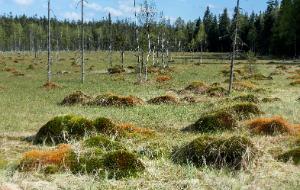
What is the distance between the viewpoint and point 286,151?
13359 millimetres

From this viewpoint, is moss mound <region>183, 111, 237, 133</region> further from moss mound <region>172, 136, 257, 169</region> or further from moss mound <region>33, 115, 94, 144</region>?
moss mound <region>172, 136, 257, 169</region>

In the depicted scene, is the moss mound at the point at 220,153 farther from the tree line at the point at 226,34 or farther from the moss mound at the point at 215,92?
the tree line at the point at 226,34

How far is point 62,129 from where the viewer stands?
17688 mm

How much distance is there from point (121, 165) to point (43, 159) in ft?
6.61

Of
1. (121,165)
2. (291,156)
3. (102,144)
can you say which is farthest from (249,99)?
(121,165)

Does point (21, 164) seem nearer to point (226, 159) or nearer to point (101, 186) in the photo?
point (101, 186)

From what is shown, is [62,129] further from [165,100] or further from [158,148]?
[165,100]

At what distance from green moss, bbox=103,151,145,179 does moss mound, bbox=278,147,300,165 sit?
3778 mm

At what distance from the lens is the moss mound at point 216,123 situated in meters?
18.5

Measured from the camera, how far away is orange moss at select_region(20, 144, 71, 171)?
1174cm

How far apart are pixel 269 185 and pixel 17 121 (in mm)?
15579

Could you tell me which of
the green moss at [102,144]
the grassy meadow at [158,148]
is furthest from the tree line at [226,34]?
the green moss at [102,144]

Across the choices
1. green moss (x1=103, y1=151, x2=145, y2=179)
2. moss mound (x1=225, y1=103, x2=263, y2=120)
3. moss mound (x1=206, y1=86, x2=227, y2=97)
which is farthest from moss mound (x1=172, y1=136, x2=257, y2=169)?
moss mound (x1=206, y1=86, x2=227, y2=97)

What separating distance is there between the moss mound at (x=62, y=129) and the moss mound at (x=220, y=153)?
5.47 m
